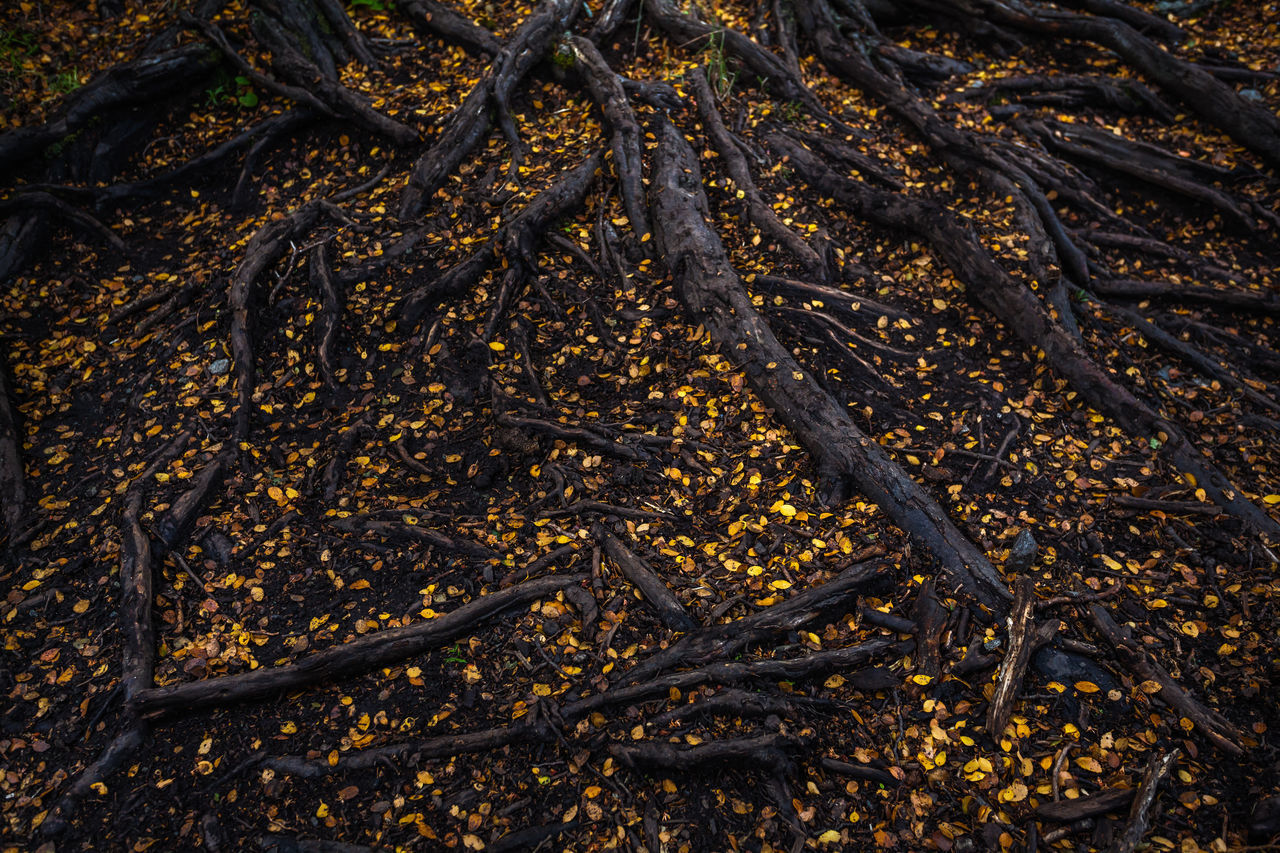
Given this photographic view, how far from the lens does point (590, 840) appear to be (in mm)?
3168

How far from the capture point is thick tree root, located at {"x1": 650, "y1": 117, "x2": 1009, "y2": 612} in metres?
4.06

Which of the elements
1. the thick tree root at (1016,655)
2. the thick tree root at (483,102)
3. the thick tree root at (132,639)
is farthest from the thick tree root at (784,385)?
the thick tree root at (132,639)

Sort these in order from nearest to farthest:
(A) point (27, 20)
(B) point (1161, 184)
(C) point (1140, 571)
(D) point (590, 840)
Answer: (D) point (590, 840) < (C) point (1140, 571) < (B) point (1161, 184) < (A) point (27, 20)

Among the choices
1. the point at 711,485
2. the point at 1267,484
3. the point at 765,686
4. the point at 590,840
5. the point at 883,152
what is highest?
the point at 883,152

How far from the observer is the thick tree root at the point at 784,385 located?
4.06 m

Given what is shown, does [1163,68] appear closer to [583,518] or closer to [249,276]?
[583,518]

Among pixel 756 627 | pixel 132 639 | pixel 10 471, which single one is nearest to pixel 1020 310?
pixel 756 627

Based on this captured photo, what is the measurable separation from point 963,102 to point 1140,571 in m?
5.41

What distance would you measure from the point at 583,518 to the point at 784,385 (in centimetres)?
168

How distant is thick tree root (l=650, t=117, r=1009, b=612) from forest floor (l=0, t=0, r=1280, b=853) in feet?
0.44

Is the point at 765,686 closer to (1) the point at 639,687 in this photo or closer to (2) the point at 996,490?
(1) the point at 639,687

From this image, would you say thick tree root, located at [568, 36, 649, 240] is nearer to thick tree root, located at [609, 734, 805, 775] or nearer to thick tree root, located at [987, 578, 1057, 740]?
thick tree root, located at [987, 578, 1057, 740]

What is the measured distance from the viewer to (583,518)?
4.41 metres

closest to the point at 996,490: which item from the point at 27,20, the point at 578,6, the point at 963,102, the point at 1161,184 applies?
the point at 1161,184
